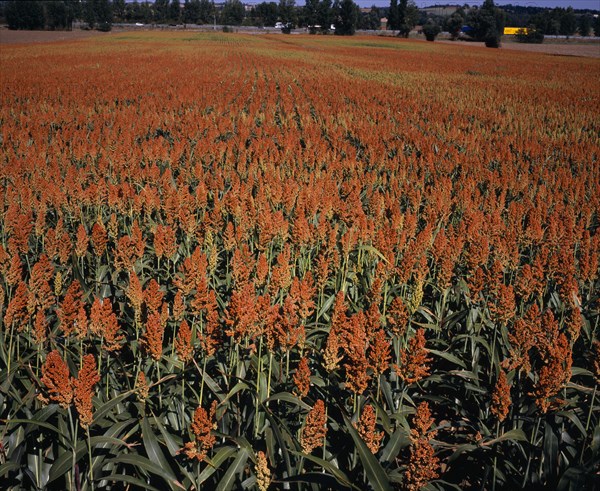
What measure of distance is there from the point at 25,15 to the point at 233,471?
5451 inches

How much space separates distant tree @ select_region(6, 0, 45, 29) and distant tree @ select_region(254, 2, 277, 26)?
6726cm

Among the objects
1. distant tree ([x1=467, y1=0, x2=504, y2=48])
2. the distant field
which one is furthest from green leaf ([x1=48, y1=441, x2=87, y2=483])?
distant tree ([x1=467, y1=0, x2=504, y2=48])

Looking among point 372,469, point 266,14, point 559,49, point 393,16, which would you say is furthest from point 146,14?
point 372,469

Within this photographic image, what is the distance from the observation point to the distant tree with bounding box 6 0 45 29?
365 ft

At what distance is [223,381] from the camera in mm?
3721

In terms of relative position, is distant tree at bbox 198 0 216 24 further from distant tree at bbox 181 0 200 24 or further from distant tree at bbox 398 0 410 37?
distant tree at bbox 398 0 410 37

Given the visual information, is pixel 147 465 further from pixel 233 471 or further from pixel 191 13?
pixel 191 13

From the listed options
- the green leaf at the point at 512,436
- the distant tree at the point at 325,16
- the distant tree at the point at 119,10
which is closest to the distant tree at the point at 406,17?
the distant tree at the point at 325,16

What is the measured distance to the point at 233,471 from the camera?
268 cm

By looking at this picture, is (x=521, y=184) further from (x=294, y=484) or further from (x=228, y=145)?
(x=294, y=484)

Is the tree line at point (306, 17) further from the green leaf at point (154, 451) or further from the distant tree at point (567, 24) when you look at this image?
the green leaf at point (154, 451)

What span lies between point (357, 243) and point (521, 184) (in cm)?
464

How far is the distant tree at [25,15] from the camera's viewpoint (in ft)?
365

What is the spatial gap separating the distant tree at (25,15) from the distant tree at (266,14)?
67256 millimetres
